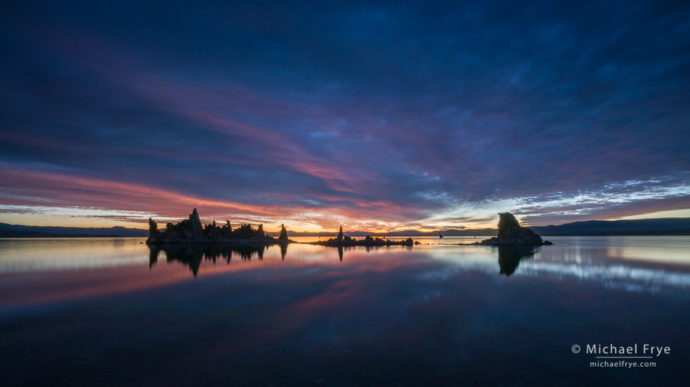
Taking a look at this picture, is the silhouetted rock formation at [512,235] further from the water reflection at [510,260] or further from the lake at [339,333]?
the lake at [339,333]

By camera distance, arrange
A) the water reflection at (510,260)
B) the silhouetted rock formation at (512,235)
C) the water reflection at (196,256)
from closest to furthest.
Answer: the water reflection at (510,260) → the water reflection at (196,256) → the silhouetted rock formation at (512,235)

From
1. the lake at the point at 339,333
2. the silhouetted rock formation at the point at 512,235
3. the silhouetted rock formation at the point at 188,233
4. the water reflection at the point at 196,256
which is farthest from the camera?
the silhouetted rock formation at the point at 188,233

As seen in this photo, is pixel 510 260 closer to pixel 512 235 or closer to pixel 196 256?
pixel 196 256

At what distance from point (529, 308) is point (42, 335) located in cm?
2543

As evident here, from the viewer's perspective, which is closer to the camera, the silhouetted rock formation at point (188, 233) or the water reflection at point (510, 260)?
the water reflection at point (510, 260)

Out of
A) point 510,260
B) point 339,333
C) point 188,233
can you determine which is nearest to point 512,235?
point 510,260

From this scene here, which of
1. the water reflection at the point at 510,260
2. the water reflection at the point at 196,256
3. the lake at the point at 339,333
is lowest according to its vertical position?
the water reflection at the point at 196,256

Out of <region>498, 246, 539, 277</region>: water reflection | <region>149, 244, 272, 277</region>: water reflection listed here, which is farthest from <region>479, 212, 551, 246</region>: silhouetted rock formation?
<region>149, 244, 272, 277</region>: water reflection

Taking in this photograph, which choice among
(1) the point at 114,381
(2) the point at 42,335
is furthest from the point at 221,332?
(2) the point at 42,335

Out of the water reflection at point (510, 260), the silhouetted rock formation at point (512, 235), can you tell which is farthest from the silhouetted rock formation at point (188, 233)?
the silhouetted rock formation at point (512, 235)

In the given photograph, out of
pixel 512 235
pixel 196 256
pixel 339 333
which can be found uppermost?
pixel 512 235

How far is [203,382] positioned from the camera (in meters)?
8.40

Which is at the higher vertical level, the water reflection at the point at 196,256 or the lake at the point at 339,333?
the lake at the point at 339,333

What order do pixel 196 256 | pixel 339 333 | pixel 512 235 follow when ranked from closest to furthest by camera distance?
1. pixel 339 333
2. pixel 196 256
3. pixel 512 235
